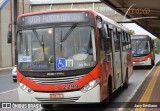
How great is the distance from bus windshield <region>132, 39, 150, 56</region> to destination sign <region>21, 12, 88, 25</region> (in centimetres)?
2145

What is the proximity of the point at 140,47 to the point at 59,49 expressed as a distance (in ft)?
73.3

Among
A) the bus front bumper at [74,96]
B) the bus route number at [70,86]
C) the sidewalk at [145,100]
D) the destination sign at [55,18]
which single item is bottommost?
the sidewalk at [145,100]

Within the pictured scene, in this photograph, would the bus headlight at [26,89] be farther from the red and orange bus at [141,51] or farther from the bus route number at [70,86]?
the red and orange bus at [141,51]

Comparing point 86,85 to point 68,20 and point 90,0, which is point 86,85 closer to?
point 68,20

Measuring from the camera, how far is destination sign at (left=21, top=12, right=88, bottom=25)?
32.5 feet

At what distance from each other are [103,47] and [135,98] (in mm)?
2320

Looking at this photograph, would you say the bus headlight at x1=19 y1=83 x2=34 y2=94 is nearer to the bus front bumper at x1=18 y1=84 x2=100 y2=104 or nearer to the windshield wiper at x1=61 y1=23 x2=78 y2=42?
the bus front bumper at x1=18 y1=84 x2=100 y2=104

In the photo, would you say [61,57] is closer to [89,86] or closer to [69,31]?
[69,31]

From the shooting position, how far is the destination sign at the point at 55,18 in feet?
32.5

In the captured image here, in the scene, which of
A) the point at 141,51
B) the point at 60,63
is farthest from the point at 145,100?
the point at 141,51

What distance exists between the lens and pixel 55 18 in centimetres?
1000

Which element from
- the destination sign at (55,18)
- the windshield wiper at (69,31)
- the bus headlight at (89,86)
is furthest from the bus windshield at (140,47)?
the bus headlight at (89,86)

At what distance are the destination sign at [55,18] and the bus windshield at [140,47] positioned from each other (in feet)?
70.4

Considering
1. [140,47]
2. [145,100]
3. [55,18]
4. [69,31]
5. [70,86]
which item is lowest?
[145,100]
